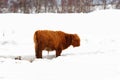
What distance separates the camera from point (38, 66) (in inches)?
367

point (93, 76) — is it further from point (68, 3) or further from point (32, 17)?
point (68, 3)

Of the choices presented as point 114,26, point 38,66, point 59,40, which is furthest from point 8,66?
point 114,26

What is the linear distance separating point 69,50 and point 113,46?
1369 millimetres

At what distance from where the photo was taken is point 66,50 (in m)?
13.9

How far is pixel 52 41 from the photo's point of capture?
12328 millimetres

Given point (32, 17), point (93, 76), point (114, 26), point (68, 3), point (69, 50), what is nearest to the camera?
point (93, 76)

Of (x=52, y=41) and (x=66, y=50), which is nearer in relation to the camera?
(x=52, y=41)

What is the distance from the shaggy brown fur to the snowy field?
0.90 ft

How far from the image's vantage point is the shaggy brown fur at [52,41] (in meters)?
12.0

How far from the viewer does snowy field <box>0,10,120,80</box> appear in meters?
8.42

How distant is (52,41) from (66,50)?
1.61 meters

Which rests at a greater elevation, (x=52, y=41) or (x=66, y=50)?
(x=52, y=41)

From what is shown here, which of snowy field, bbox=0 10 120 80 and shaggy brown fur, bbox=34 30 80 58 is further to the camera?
shaggy brown fur, bbox=34 30 80 58

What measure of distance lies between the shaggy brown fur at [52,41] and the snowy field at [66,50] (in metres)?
0.27
